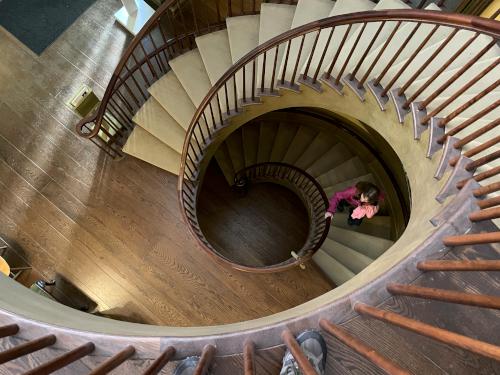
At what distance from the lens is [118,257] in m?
4.38

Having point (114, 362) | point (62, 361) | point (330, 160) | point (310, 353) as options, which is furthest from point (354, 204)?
point (62, 361)

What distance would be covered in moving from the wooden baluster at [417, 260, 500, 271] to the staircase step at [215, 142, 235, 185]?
12.0ft

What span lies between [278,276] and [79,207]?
254 cm

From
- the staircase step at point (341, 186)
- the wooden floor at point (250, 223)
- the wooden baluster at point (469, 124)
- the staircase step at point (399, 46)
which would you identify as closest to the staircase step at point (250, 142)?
the wooden floor at point (250, 223)

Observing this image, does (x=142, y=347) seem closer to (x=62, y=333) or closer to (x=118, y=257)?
(x=62, y=333)

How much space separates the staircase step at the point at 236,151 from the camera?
560 centimetres

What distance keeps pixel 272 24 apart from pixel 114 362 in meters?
3.59

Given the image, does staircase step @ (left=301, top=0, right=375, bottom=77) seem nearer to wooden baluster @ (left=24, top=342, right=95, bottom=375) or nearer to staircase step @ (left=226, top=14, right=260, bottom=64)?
staircase step @ (left=226, top=14, right=260, bottom=64)

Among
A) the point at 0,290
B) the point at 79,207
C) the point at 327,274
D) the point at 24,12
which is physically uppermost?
the point at 24,12

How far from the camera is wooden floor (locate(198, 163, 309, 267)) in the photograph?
5109mm

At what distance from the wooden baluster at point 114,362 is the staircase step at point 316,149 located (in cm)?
429

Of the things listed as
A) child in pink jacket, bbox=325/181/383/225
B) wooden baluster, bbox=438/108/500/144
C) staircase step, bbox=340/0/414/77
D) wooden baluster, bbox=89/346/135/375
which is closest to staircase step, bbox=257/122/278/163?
child in pink jacket, bbox=325/181/383/225

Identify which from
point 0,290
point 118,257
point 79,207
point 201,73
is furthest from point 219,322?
point 201,73

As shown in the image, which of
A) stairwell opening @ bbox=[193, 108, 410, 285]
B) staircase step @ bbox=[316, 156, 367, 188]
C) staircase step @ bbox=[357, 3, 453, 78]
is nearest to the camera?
staircase step @ bbox=[357, 3, 453, 78]
